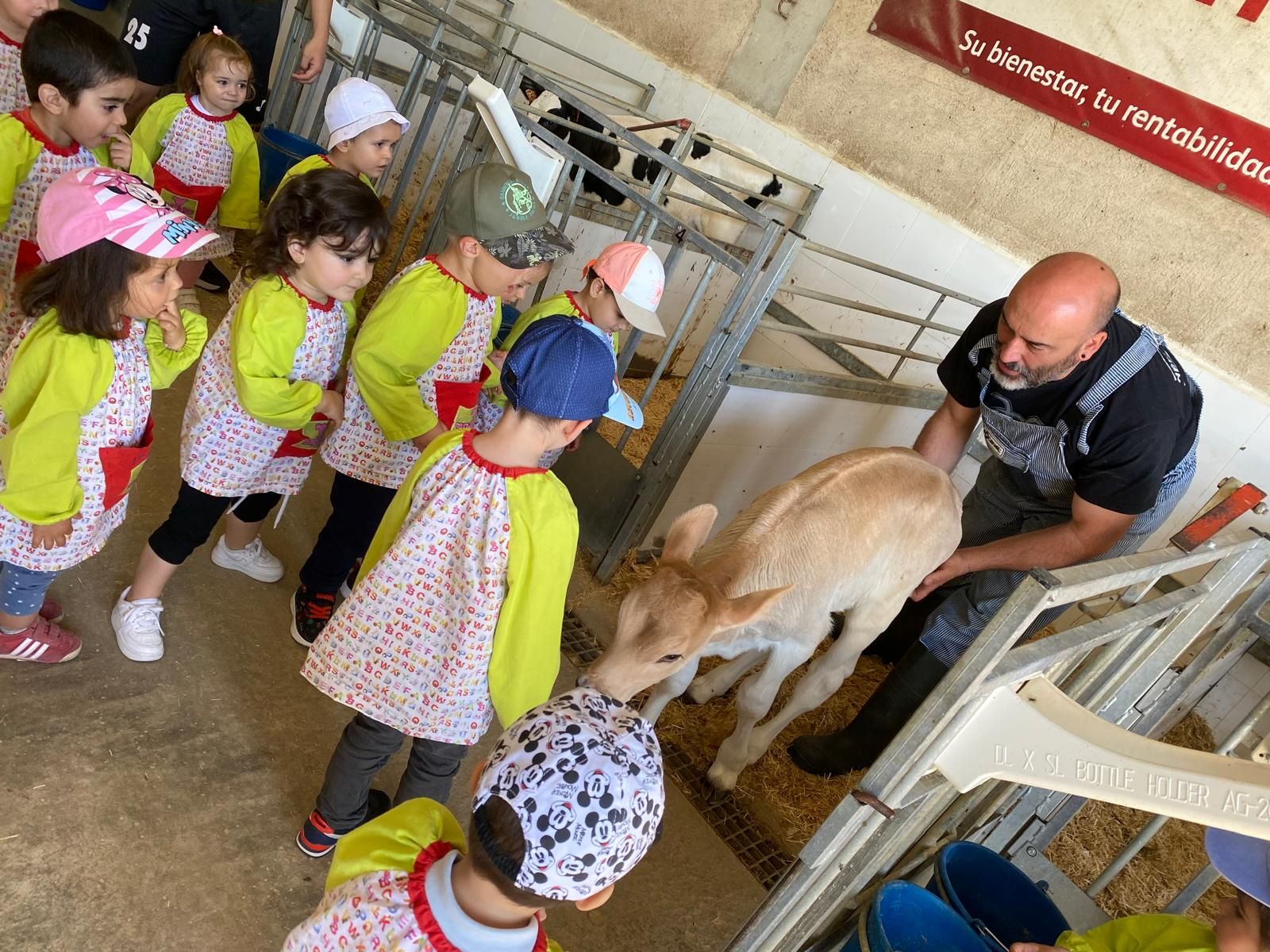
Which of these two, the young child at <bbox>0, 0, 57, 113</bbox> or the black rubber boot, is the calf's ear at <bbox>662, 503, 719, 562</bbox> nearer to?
the black rubber boot

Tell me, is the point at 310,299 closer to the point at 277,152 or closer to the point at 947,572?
the point at 947,572

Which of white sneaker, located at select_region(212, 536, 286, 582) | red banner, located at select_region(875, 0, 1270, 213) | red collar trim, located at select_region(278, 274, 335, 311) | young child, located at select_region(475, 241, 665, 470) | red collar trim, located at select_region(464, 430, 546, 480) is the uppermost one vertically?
red banner, located at select_region(875, 0, 1270, 213)

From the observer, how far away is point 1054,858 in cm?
371

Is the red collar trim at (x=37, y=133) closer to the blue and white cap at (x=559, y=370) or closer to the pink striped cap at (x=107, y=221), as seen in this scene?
the pink striped cap at (x=107, y=221)

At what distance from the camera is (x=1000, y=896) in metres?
2.38

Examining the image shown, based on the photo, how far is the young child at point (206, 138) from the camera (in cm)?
Result: 372

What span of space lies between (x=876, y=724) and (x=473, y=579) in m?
2.19

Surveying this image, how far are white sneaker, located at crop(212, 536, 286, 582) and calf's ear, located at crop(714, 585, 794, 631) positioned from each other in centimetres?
156

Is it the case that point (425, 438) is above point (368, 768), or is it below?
above

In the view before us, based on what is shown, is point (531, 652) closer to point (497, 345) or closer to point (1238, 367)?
point (497, 345)

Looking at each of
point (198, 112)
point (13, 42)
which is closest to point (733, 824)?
point (198, 112)

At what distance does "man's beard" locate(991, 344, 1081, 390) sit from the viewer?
9.71ft

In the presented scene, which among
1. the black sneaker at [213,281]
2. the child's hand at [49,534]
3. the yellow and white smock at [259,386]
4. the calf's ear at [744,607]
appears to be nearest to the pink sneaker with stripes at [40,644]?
the child's hand at [49,534]

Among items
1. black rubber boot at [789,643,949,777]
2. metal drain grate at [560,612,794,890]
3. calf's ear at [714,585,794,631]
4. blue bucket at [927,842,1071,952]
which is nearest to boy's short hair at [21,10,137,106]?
metal drain grate at [560,612,794,890]
